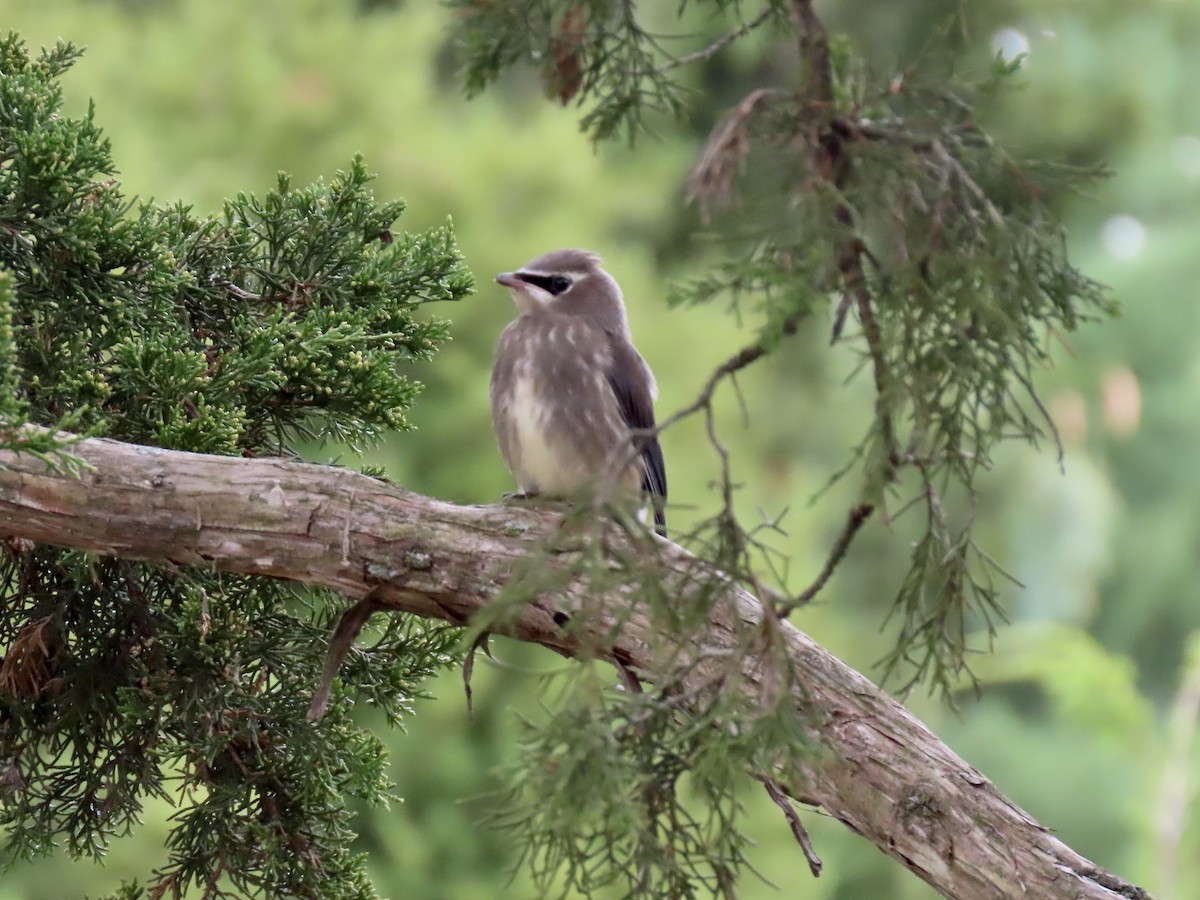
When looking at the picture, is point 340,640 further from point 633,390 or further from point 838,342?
point 633,390

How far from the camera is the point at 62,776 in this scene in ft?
10.1

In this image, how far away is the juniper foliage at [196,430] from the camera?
2.80m

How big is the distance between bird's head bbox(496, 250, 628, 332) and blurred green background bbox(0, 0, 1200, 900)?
2558mm

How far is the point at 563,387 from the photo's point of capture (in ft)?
12.5

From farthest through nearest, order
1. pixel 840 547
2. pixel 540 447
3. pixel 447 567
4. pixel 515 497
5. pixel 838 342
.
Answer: pixel 540 447, pixel 515 497, pixel 447 567, pixel 838 342, pixel 840 547

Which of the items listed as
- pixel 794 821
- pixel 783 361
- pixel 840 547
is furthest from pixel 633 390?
pixel 783 361

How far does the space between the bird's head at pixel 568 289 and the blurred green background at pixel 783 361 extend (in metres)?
2.56

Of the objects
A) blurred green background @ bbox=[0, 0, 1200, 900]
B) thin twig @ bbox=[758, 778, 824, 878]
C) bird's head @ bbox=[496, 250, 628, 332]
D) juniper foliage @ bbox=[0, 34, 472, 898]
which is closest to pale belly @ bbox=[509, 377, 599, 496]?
bird's head @ bbox=[496, 250, 628, 332]

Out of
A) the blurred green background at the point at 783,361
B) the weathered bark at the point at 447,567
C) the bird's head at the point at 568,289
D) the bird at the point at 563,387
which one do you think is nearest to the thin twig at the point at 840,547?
the weathered bark at the point at 447,567

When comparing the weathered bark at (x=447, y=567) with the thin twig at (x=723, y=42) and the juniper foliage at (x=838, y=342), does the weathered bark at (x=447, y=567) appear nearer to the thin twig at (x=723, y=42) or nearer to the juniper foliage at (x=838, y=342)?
the juniper foliage at (x=838, y=342)

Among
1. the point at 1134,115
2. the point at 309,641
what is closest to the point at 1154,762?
the point at 309,641

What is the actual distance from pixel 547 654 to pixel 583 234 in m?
3.08

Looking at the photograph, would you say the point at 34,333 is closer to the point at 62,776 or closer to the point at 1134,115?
the point at 62,776

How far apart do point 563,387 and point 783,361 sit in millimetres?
9603
